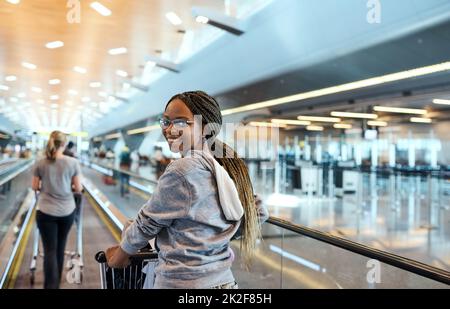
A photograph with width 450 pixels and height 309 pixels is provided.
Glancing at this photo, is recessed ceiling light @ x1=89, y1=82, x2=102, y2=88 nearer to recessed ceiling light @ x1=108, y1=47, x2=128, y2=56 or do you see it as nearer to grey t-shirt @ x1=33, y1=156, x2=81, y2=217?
recessed ceiling light @ x1=108, y1=47, x2=128, y2=56

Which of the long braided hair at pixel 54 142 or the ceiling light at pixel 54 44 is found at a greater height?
the ceiling light at pixel 54 44

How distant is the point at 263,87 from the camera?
22.9 ft

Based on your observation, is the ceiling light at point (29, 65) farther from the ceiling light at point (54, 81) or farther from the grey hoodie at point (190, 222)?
the grey hoodie at point (190, 222)

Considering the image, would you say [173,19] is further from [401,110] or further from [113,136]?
[401,110]

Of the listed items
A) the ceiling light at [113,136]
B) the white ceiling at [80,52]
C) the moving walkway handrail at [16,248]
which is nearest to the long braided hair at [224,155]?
the white ceiling at [80,52]

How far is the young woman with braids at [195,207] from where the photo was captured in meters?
1.13

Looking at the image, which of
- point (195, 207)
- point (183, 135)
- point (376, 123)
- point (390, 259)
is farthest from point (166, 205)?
point (376, 123)

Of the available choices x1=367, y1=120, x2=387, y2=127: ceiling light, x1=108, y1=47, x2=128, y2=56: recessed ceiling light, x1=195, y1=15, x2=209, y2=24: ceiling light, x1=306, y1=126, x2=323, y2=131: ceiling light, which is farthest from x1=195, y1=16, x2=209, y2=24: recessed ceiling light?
x1=306, y1=126, x2=323, y2=131: ceiling light

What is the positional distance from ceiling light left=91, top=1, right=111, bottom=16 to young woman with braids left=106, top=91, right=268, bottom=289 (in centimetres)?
206

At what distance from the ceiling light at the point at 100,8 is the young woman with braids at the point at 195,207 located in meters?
2.06

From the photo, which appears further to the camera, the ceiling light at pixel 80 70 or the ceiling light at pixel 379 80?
the ceiling light at pixel 379 80

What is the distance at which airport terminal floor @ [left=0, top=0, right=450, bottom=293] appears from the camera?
1226 millimetres

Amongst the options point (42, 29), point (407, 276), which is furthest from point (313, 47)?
point (407, 276)
